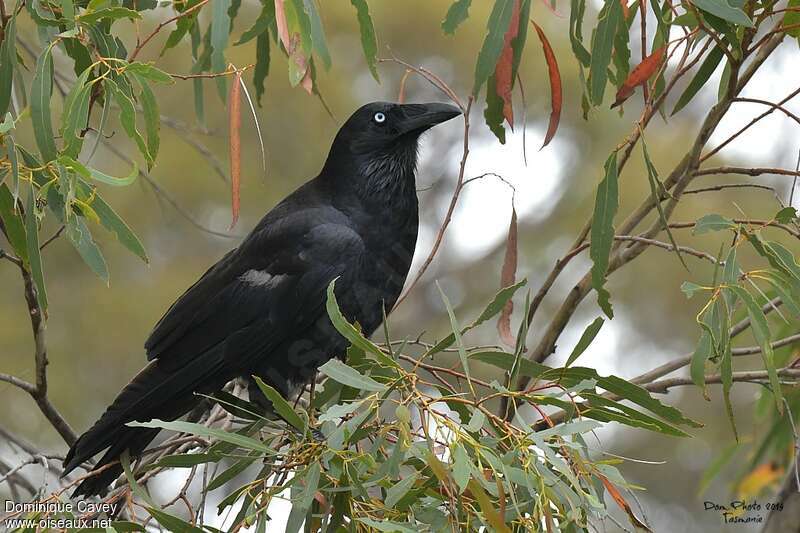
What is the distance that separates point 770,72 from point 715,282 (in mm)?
3560

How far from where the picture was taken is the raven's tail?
1958 mm

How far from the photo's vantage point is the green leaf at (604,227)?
5.67 feet

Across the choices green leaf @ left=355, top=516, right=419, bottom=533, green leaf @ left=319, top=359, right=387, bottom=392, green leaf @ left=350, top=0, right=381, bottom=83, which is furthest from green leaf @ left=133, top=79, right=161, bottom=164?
green leaf @ left=355, top=516, right=419, bottom=533

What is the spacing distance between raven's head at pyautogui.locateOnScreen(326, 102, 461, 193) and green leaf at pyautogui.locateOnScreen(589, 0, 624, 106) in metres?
0.72

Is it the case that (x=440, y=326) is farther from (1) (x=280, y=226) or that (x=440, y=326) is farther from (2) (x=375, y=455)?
(2) (x=375, y=455)

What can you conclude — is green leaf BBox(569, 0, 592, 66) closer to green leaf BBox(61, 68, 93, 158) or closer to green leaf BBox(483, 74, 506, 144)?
green leaf BBox(483, 74, 506, 144)

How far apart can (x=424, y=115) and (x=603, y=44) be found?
772mm

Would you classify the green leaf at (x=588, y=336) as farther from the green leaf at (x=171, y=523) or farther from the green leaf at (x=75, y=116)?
the green leaf at (x=75, y=116)

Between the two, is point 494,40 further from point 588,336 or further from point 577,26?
point 588,336

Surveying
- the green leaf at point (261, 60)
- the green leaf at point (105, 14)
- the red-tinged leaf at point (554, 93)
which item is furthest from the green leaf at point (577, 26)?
the green leaf at point (105, 14)

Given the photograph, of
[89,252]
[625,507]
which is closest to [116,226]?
[89,252]

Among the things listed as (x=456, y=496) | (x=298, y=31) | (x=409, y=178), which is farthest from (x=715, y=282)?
(x=409, y=178)

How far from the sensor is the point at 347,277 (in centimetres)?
222

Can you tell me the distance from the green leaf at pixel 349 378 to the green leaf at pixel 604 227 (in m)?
0.52
